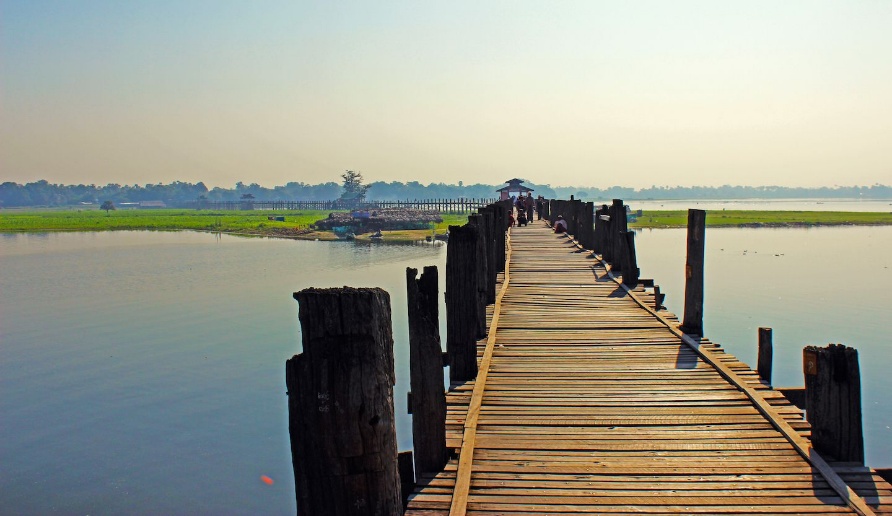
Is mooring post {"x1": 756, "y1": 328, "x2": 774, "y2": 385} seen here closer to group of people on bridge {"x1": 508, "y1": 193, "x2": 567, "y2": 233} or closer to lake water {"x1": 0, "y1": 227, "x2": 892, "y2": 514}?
lake water {"x1": 0, "y1": 227, "x2": 892, "y2": 514}

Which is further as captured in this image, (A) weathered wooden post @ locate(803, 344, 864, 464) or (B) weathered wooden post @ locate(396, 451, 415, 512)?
(A) weathered wooden post @ locate(803, 344, 864, 464)

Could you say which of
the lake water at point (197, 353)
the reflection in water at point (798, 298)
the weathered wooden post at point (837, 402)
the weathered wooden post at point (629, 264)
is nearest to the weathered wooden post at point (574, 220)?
the reflection in water at point (798, 298)

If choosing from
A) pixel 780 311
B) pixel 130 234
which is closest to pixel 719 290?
pixel 780 311

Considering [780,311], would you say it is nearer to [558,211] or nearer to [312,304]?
[558,211]

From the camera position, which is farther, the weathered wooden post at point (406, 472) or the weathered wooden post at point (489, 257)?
the weathered wooden post at point (489, 257)

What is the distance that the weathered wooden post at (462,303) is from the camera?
282 inches

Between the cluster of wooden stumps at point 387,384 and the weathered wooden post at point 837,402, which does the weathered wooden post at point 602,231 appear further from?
the weathered wooden post at point 837,402

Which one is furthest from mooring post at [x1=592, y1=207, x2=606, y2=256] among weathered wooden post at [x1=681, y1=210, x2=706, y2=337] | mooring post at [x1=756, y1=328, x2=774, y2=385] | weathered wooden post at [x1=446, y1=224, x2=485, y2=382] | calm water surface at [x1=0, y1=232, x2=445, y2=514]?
mooring post at [x1=756, y1=328, x2=774, y2=385]

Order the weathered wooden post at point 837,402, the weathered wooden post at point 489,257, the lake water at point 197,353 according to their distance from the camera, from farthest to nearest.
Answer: the weathered wooden post at point 489,257
the lake water at point 197,353
the weathered wooden post at point 837,402

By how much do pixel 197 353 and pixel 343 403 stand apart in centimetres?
1639

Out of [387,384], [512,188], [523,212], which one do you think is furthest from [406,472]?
[512,188]

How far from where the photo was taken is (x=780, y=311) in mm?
22672

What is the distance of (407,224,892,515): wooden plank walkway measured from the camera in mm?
4457

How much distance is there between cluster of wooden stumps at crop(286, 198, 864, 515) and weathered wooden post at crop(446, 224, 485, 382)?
0.04ft
